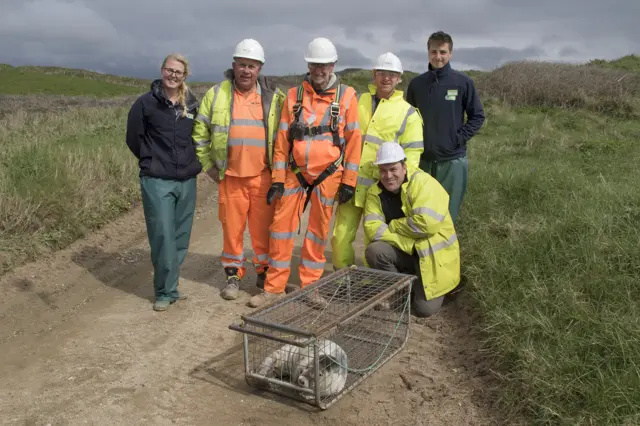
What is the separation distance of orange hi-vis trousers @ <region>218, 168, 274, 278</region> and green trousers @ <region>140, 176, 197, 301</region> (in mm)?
353

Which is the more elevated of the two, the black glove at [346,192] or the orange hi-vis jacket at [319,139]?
the orange hi-vis jacket at [319,139]

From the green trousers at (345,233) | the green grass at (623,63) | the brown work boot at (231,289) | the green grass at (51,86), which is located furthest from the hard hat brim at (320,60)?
the green grass at (51,86)

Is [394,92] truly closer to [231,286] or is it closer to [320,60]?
[320,60]

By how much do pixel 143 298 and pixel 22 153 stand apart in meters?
3.99

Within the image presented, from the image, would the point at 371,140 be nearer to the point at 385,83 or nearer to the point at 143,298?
the point at 385,83

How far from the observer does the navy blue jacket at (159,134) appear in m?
5.88

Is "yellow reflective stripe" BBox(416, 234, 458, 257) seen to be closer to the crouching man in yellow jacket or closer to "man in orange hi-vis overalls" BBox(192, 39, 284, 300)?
the crouching man in yellow jacket

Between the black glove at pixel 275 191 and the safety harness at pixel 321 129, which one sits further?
the black glove at pixel 275 191

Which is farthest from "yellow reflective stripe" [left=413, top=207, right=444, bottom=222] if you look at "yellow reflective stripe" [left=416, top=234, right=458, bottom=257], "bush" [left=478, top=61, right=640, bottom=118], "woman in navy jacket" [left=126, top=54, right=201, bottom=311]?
"bush" [left=478, top=61, right=640, bottom=118]

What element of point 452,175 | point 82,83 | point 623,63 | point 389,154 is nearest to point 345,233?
point 389,154

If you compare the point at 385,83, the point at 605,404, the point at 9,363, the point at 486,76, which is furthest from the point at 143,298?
the point at 486,76

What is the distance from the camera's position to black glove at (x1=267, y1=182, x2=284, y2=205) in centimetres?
607

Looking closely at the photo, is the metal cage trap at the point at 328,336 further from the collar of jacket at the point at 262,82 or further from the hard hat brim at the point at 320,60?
the collar of jacket at the point at 262,82

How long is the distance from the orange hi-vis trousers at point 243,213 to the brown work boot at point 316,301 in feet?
3.57
